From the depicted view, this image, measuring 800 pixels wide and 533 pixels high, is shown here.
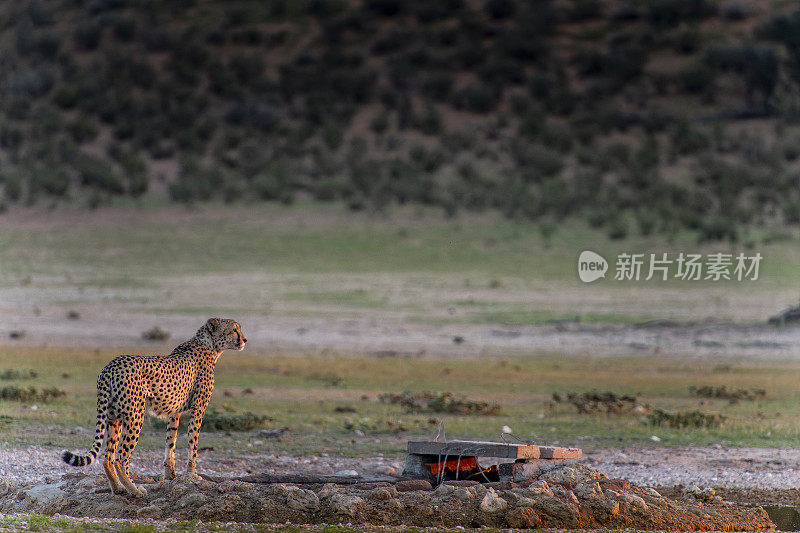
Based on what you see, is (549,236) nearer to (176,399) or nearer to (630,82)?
(630,82)

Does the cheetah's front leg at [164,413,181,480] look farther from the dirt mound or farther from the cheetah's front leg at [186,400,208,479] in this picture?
the dirt mound

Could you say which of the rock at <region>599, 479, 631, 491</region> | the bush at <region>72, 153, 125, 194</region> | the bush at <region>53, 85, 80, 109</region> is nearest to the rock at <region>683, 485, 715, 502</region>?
the rock at <region>599, 479, 631, 491</region>

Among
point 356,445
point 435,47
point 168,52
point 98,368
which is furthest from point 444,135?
point 356,445

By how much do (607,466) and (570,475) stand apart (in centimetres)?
384

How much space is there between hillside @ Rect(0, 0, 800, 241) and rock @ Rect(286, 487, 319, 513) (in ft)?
61.4

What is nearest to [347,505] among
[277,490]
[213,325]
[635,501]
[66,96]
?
[277,490]

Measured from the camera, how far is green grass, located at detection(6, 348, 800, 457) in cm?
1557

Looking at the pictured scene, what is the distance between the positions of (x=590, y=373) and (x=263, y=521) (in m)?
13.5

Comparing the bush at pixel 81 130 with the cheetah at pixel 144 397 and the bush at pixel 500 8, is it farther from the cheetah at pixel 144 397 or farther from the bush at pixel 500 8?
the cheetah at pixel 144 397

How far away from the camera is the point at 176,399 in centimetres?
1052

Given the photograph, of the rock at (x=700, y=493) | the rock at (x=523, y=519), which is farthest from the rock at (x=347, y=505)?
the rock at (x=700, y=493)

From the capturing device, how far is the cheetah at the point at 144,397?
1006 cm

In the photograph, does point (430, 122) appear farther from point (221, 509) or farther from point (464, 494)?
point (221, 509)

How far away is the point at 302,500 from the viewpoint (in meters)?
9.82
